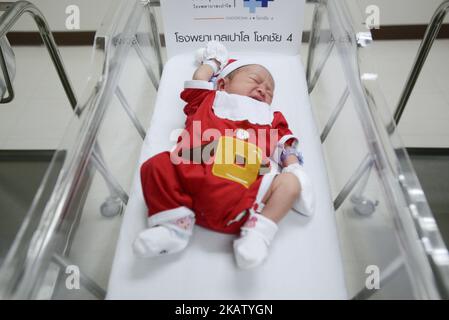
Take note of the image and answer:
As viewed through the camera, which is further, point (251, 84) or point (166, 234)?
point (251, 84)

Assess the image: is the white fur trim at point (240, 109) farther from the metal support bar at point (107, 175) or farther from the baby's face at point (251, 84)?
the metal support bar at point (107, 175)

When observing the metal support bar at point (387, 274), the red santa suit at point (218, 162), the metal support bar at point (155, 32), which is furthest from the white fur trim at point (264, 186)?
the metal support bar at point (155, 32)

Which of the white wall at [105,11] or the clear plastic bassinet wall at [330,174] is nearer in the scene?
the clear plastic bassinet wall at [330,174]

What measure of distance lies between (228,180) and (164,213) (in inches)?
8.0

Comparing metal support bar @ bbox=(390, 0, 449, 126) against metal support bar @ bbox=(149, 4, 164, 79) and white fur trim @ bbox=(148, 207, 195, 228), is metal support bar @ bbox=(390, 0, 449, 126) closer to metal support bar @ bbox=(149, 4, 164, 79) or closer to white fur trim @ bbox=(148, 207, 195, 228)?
white fur trim @ bbox=(148, 207, 195, 228)

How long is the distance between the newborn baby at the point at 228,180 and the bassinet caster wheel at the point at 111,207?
366 mm

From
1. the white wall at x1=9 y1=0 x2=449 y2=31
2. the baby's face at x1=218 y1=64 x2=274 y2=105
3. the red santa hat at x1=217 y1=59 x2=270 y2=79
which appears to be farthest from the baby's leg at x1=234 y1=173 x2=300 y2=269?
the white wall at x1=9 y1=0 x2=449 y2=31

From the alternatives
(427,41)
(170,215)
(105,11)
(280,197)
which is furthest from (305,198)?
(105,11)

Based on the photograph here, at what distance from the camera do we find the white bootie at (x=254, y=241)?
0.91m

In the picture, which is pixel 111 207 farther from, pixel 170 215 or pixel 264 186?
pixel 264 186

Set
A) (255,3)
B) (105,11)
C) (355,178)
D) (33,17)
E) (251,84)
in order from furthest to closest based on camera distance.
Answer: (105,11) < (255,3) < (251,84) < (33,17) < (355,178)

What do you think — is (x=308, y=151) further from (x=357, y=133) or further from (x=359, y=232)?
(x=359, y=232)

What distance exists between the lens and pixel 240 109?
1.27m
